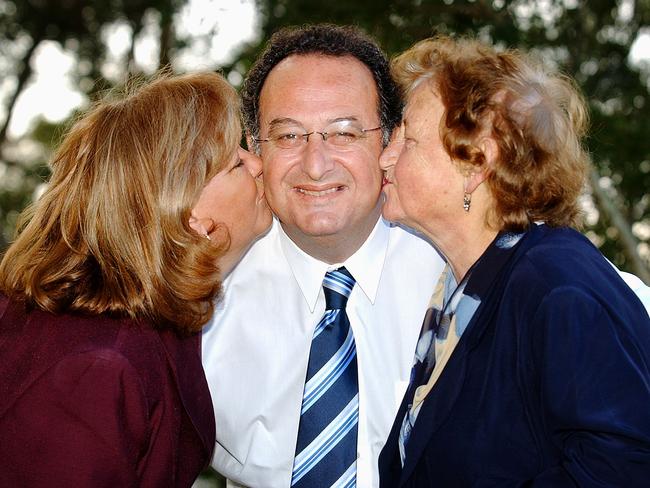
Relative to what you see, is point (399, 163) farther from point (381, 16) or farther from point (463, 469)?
point (381, 16)

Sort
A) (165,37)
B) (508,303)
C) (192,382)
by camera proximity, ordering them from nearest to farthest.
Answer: (508,303), (192,382), (165,37)

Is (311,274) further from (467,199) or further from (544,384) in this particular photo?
(544,384)

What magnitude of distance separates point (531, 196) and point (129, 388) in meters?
1.30

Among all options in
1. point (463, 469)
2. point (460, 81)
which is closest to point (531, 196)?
point (460, 81)

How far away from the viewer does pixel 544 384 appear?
6.64 feet

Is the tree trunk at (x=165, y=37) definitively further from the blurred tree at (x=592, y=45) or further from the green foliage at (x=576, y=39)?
the blurred tree at (x=592, y=45)

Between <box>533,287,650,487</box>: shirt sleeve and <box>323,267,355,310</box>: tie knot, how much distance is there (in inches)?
49.7

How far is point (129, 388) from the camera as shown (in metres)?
2.15

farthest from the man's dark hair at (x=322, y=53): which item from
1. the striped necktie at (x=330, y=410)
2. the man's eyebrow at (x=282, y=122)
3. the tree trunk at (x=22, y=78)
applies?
the tree trunk at (x=22, y=78)

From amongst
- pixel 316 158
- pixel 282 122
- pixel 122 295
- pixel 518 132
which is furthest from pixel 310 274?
pixel 518 132

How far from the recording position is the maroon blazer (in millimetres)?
2074

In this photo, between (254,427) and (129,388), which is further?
(254,427)

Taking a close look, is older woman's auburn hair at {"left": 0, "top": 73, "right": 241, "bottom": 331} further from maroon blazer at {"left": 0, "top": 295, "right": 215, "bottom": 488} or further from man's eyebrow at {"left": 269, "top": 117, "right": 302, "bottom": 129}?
man's eyebrow at {"left": 269, "top": 117, "right": 302, "bottom": 129}

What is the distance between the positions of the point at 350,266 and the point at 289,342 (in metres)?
0.41
